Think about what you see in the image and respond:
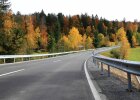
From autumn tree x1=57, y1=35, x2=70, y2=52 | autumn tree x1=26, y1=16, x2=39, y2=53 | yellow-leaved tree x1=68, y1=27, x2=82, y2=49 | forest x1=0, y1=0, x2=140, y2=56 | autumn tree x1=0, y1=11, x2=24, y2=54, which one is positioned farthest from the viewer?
yellow-leaved tree x1=68, y1=27, x2=82, y2=49

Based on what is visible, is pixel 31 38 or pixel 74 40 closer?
pixel 31 38

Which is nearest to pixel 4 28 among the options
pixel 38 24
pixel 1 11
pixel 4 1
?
pixel 1 11

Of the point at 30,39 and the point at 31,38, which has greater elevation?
the point at 31,38

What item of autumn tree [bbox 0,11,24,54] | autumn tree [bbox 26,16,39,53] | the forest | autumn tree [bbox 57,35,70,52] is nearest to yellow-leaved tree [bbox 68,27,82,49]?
the forest

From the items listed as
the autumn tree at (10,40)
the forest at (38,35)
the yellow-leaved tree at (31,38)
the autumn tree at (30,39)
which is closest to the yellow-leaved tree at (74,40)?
the forest at (38,35)

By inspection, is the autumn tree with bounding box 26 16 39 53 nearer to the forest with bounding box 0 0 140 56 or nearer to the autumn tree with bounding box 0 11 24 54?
the forest with bounding box 0 0 140 56

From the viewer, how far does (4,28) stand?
232 ft

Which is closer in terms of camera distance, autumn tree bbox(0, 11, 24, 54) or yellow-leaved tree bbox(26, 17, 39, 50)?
autumn tree bbox(0, 11, 24, 54)

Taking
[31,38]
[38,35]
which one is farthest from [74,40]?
[31,38]

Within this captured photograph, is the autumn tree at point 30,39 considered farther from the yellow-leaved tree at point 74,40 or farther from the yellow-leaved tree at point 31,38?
the yellow-leaved tree at point 74,40

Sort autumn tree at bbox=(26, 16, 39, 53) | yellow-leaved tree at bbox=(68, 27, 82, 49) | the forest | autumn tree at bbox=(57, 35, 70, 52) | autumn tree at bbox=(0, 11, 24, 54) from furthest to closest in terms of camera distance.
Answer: yellow-leaved tree at bbox=(68, 27, 82, 49) → autumn tree at bbox=(57, 35, 70, 52) → autumn tree at bbox=(26, 16, 39, 53) → the forest → autumn tree at bbox=(0, 11, 24, 54)

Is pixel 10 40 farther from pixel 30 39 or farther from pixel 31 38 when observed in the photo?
pixel 31 38

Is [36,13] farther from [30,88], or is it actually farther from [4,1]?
[30,88]

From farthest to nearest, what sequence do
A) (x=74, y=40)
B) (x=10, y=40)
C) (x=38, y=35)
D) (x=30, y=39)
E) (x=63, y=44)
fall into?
(x=74, y=40), (x=63, y=44), (x=38, y=35), (x=30, y=39), (x=10, y=40)
